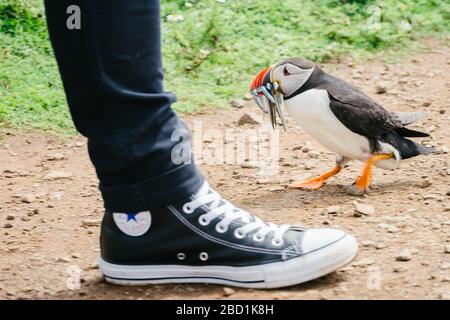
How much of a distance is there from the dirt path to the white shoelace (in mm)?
176

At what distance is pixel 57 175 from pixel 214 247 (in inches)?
72.1

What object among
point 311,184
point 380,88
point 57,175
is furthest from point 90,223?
point 380,88

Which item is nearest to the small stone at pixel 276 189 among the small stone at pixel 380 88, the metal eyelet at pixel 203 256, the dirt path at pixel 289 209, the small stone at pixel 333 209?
the dirt path at pixel 289 209

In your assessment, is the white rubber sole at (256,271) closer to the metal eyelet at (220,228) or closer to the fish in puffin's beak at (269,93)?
the metal eyelet at (220,228)

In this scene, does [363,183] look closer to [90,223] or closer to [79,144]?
[90,223]

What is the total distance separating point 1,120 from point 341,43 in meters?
2.45

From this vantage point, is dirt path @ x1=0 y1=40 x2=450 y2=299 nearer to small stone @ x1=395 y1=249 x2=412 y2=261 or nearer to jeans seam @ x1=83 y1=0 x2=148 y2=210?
small stone @ x1=395 y1=249 x2=412 y2=261

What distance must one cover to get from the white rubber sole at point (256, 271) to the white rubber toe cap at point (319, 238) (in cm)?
1

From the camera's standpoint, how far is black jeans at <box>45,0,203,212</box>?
2248 millimetres

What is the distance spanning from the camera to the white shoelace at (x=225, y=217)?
251 centimetres

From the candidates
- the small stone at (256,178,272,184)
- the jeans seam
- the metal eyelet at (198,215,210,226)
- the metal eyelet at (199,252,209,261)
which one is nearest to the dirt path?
the small stone at (256,178,272,184)

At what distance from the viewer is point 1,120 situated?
477 centimetres

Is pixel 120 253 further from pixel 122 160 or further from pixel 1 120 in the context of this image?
pixel 1 120

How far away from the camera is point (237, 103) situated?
16.6 ft
